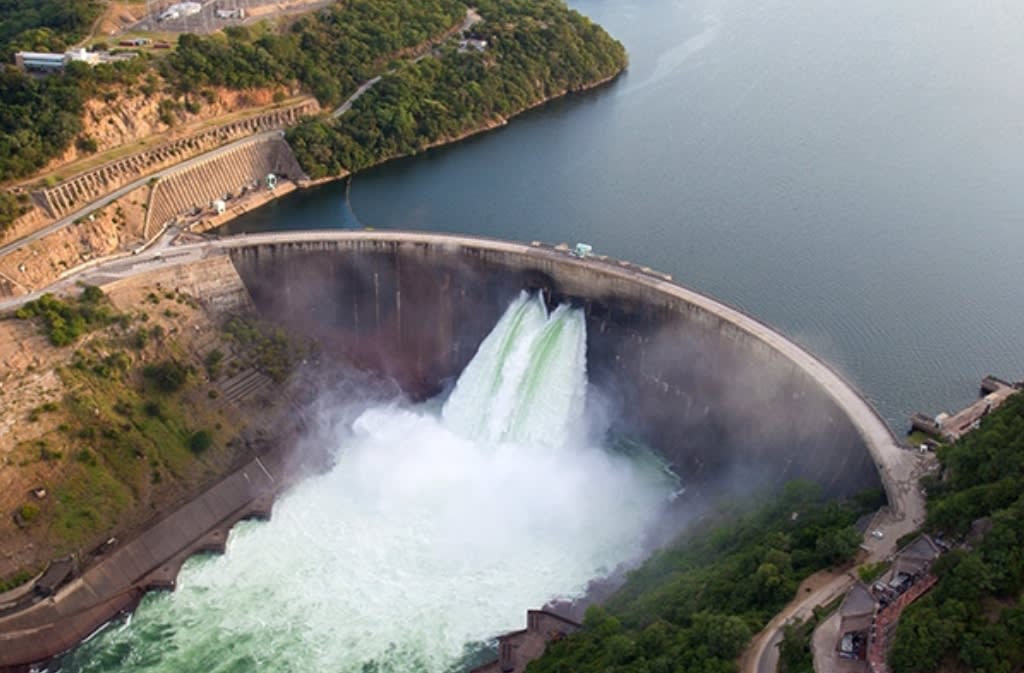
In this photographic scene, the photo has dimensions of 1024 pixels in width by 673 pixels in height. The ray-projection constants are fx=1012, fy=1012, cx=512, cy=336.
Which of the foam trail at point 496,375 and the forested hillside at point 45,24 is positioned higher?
the forested hillside at point 45,24

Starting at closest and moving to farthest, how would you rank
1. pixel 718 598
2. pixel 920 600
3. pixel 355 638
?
pixel 920 600 < pixel 718 598 < pixel 355 638

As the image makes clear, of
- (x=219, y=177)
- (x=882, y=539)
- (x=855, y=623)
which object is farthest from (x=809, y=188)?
(x=855, y=623)

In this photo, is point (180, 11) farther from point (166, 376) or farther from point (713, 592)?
point (713, 592)

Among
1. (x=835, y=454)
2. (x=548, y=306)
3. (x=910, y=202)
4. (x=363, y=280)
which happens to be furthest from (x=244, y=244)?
(x=910, y=202)

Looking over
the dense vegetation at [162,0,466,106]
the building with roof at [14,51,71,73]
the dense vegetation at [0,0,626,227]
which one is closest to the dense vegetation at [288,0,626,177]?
the dense vegetation at [0,0,626,227]

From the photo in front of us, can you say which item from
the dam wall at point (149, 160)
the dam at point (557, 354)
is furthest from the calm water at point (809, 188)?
the dam at point (557, 354)

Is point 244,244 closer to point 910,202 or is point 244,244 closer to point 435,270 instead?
point 435,270

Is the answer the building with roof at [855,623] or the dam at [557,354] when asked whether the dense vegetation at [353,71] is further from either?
the building with roof at [855,623]
